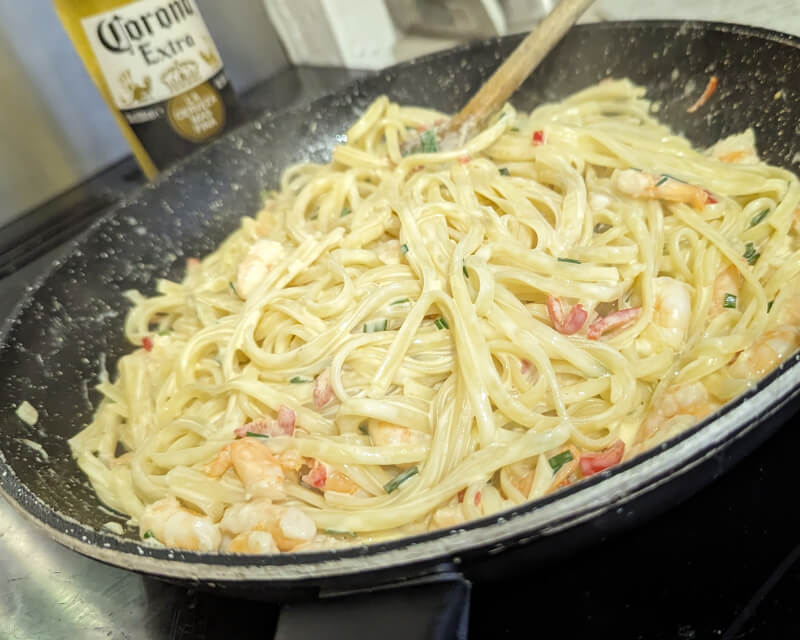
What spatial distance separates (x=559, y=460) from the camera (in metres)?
1.49

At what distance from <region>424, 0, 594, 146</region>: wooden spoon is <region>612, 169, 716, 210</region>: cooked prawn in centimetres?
61

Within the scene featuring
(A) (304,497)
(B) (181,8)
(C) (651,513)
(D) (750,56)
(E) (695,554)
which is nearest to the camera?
(C) (651,513)

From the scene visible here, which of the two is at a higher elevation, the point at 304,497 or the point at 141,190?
the point at 141,190

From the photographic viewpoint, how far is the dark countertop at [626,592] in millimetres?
1269

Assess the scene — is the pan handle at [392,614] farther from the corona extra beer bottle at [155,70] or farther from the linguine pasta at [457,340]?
the corona extra beer bottle at [155,70]

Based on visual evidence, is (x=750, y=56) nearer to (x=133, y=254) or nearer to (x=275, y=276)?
(x=275, y=276)

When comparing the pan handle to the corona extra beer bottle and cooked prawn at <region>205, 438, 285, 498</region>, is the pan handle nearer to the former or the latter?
cooked prawn at <region>205, 438, 285, 498</region>

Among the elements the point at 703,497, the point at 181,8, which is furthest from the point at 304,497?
the point at 181,8

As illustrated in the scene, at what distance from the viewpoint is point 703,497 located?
57.2 inches

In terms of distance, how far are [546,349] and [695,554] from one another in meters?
0.57

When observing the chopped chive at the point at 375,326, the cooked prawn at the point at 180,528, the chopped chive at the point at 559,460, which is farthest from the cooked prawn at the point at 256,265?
the chopped chive at the point at 559,460

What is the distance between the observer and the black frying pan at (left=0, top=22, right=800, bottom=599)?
1.06 m

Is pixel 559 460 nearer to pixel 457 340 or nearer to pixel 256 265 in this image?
pixel 457 340

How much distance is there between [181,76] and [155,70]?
0.11 meters
